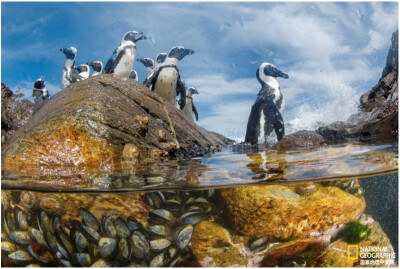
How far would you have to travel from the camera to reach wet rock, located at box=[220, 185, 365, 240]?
9.16 ft

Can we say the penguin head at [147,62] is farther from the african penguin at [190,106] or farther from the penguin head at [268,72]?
the penguin head at [268,72]

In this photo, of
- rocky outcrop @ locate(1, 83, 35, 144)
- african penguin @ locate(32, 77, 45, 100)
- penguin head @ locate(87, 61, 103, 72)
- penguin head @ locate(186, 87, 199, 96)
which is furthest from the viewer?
penguin head @ locate(186, 87, 199, 96)

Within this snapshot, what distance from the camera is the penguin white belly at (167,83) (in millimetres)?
11773

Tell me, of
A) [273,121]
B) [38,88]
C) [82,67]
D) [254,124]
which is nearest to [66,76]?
[82,67]

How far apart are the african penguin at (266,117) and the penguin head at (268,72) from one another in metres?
0.52

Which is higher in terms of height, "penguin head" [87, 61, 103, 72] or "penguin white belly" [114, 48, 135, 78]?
"penguin head" [87, 61, 103, 72]

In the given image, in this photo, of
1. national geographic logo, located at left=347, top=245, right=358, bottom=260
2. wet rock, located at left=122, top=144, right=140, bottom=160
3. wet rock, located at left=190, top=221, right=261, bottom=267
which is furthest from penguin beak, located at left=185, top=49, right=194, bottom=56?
national geographic logo, located at left=347, top=245, right=358, bottom=260

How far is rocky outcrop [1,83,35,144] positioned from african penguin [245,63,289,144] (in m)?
7.09

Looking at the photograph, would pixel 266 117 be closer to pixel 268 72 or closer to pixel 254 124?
pixel 254 124

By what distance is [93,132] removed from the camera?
481 centimetres

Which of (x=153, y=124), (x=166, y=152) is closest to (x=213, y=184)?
(x=166, y=152)

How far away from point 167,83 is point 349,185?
364 inches

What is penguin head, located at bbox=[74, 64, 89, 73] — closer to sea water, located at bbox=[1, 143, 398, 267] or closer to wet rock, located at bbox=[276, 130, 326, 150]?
wet rock, located at bbox=[276, 130, 326, 150]

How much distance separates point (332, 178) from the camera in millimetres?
3355
